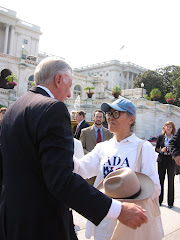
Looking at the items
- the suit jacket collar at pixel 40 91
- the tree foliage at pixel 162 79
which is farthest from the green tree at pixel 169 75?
the suit jacket collar at pixel 40 91

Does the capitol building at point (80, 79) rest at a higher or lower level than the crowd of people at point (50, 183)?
higher

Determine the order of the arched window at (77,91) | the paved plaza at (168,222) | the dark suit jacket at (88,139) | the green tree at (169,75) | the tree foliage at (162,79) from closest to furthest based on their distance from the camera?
the paved plaza at (168,222), the dark suit jacket at (88,139), the arched window at (77,91), the green tree at (169,75), the tree foliage at (162,79)

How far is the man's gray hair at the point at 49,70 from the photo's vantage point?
209cm

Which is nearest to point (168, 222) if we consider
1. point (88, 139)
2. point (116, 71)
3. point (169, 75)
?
point (88, 139)

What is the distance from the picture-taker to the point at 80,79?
4762cm

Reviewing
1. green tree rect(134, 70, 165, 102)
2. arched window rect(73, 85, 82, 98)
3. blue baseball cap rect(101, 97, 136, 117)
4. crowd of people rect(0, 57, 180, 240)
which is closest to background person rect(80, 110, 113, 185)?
blue baseball cap rect(101, 97, 136, 117)

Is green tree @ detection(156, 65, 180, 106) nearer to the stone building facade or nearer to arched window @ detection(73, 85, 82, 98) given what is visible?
arched window @ detection(73, 85, 82, 98)

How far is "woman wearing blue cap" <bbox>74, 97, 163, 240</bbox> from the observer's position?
248cm

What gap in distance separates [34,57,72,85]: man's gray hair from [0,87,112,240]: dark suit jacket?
0.29 meters

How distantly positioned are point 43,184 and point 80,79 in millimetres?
46667

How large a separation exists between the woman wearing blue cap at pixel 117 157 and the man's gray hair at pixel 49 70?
82 cm

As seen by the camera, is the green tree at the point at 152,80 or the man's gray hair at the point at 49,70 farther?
the green tree at the point at 152,80

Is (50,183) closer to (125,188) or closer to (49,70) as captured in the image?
(125,188)

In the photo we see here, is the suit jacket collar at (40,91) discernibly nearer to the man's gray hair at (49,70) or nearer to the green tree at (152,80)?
the man's gray hair at (49,70)
